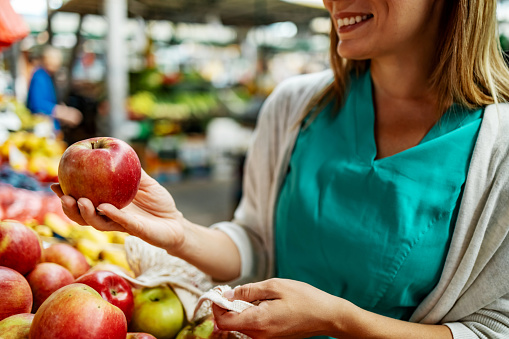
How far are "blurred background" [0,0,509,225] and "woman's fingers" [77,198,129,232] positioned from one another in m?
3.69

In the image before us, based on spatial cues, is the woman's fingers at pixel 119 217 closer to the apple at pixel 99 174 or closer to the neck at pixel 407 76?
the apple at pixel 99 174

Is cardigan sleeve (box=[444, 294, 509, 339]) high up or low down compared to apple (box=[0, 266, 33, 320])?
down

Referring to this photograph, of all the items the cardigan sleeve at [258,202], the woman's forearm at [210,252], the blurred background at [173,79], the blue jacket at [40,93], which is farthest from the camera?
the blurred background at [173,79]

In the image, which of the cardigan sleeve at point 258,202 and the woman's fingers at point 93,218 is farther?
the cardigan sleeve at point 258,202

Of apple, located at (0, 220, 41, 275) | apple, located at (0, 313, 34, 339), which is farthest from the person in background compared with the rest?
apple, located at (0, 313, 34, 339)

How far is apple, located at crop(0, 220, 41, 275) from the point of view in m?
1.09

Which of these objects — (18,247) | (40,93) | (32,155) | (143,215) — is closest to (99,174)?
(143,215)

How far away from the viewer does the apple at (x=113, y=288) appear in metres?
1.07

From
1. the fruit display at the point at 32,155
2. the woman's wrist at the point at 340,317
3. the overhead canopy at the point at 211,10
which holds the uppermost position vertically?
the overhead canopy at the point at 211,10

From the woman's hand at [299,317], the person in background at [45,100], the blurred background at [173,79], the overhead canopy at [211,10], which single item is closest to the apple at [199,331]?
the woman's hand at [299,317]

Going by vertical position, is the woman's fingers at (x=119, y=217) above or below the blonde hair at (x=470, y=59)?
below

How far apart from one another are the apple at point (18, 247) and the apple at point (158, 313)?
27 cm

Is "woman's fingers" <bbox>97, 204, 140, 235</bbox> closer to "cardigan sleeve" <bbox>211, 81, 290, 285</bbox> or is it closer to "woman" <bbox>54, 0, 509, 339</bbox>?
"woman" <bbox>54, 0, 509, 339</bbox>

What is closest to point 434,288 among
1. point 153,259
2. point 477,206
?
point 477,206
